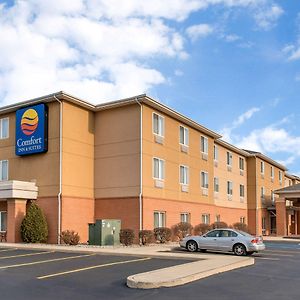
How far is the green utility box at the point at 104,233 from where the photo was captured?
24.9 m

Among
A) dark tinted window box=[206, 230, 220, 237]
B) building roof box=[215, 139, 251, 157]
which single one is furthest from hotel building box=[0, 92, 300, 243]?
building roof box=[215, 139, 251, 157]

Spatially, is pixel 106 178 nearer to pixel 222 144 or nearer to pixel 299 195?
pixel 222 144

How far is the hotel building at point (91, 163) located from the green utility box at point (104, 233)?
2152 millimetres

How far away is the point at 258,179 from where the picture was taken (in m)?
49.8

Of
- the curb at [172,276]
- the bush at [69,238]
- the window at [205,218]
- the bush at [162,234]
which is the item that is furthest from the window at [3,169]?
the curb at [172,276]

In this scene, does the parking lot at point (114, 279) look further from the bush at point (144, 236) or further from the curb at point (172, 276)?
the bush at point (144, 236)

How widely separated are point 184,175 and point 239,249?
12921mm

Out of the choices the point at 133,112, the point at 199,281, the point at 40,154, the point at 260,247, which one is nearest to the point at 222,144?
the point at 133,112

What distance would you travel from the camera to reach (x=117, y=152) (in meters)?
29.1

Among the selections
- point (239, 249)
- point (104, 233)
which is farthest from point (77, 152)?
point (239, 249)

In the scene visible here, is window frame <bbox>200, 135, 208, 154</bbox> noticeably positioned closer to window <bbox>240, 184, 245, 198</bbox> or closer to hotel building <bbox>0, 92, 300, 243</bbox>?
hotel building <bbox>0, 92, 300, 243</bbox>

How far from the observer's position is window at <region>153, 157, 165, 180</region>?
29844 mm

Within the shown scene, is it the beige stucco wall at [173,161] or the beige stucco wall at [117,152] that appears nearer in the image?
the beige stucco wall at [117,152]

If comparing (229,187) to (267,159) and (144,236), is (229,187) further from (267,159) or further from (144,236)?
(144,236)
